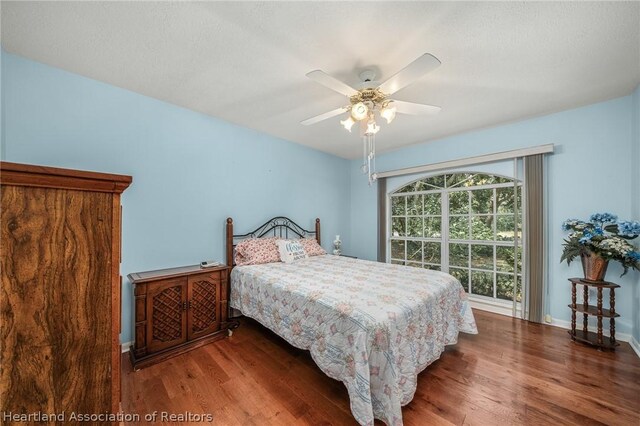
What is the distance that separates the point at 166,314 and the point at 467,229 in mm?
3895

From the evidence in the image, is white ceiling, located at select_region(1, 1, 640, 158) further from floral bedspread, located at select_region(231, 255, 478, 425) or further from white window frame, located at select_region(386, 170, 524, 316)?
floral bedspread, located at select_region(231, 255, 478, 425)

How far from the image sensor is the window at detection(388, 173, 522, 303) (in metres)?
3.30

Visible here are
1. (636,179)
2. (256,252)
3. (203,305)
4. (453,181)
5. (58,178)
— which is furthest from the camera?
(453,181)

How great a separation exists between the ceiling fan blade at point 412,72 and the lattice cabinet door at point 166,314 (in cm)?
247

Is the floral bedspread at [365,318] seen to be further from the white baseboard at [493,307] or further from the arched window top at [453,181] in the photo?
the arched window top at [453,181]

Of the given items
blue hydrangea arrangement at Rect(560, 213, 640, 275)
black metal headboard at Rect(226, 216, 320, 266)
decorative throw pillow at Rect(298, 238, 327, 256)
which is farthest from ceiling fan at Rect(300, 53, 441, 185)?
blue hydrangea arrangement at Rect(560, 213, 640, 275)

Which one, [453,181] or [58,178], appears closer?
[58,178]

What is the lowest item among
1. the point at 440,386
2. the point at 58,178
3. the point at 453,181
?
the point at 440,386

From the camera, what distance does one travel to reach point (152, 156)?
2.60 meters

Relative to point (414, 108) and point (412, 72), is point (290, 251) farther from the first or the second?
point (412, 72)

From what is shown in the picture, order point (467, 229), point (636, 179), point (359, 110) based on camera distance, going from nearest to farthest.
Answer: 1. point (359, 110)
2. point (636, 179)
3. point (467, 229)

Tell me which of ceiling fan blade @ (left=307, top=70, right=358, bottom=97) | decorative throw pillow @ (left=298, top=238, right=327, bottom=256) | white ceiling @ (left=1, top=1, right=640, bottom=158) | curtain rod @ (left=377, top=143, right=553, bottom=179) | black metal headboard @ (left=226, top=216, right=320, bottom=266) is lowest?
decorative throw pillow @ (left=298, top=238, right=327, bottom=256)

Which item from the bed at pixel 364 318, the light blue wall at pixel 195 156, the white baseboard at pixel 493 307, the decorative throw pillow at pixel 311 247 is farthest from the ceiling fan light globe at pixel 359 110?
the white baseboard at pixel 493 307

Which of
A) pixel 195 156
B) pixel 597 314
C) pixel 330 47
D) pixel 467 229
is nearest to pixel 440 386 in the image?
pixel 597 314
